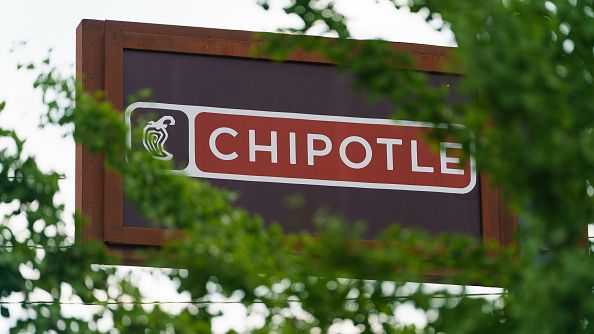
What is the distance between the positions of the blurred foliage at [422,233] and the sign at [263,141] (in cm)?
433

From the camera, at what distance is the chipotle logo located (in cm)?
1078

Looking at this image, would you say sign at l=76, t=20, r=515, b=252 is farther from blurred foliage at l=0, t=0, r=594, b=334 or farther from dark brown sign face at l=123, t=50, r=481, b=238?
blurred foliage at l=0, t=0, r=594, b=334

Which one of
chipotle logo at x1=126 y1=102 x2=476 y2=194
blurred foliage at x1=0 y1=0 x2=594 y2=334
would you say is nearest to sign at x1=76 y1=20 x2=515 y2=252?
chipotle logo at x1=126 y1=102 x2=476 y2=194

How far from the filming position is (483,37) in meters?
4.33

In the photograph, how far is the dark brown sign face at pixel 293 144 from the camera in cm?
1077

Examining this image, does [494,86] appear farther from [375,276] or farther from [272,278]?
[272,278]

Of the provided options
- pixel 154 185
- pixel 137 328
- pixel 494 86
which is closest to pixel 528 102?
pixel 494 86

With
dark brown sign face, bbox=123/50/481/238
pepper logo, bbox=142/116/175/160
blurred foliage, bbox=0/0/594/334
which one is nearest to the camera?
blurred foliage, bbox=0/0/594/334

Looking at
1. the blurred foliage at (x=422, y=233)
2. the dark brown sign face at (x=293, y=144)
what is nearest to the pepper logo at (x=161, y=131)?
the dark brown sign face at (x=293, y=144)

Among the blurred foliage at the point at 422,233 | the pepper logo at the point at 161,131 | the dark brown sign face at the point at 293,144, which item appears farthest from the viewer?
the dark brown sign face at the point at 293,144

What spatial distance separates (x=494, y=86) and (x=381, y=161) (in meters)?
7.04

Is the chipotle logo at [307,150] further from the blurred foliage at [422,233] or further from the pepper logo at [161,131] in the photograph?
the blurred foliage at [422,233]

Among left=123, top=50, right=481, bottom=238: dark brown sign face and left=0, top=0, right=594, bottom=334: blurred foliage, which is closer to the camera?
left=0, top=0, right=594, bottom=334: blurred foliage

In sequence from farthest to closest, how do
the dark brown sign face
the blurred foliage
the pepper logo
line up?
the dark brown sign face
the pepper logo
the blurred foliage
